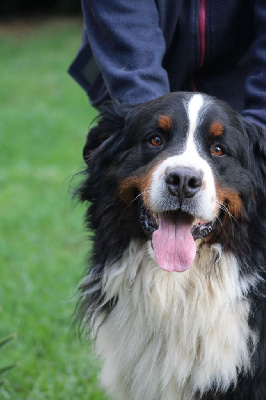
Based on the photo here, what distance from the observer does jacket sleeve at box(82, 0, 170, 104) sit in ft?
10.1

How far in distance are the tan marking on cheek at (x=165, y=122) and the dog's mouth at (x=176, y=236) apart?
33cm

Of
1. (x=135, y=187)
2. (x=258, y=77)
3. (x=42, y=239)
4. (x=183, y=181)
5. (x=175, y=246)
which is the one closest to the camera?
(x=183, y=181)

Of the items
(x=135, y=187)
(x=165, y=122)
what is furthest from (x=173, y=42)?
(x=135, y=187)

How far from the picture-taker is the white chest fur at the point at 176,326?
2.96m

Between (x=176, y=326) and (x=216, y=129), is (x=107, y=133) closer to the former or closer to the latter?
(x=216, y=129)

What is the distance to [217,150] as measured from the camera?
2.94m

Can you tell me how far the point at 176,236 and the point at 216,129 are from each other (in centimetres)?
47

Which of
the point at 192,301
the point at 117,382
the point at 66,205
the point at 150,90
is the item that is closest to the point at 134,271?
the point at 192,301

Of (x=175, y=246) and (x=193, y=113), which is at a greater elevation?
(x=193, y=113)

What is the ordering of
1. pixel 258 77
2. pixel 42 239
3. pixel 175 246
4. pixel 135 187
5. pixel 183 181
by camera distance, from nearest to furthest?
1. pixel 183 181
2. pixel 175 246
3. pixel 135 187
4. pixel 258 77
5. pixel 42 239

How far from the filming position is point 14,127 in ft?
33.8

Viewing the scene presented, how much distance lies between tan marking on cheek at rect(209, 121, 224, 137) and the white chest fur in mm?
484

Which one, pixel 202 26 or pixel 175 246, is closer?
Result: pixel 175 246

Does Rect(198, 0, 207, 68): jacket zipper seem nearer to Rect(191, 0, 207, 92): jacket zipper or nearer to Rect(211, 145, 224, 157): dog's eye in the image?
Rect(191, 0, 207, 92): jacket zipper
